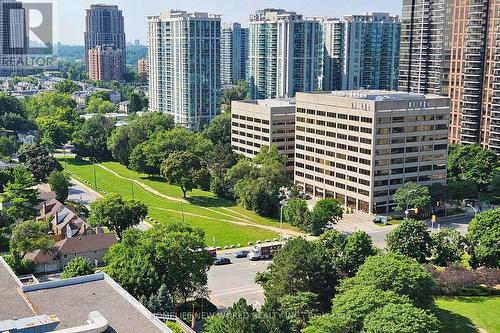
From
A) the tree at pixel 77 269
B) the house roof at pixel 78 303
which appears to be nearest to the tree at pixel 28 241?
the tree at pixel 77 269

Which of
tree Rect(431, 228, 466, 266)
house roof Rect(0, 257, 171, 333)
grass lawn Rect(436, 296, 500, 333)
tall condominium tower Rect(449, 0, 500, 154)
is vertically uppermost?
tall condominium tower Rect(449, 0, 500, 154)

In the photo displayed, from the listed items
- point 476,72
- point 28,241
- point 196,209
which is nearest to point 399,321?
point 28,241

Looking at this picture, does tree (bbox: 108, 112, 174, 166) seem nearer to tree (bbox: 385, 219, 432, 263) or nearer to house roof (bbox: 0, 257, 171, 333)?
tree (bbox: 385, 219, 432, 263)

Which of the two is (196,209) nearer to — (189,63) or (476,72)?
(476,72)

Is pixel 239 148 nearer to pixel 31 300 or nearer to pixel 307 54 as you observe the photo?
pixel 307 54

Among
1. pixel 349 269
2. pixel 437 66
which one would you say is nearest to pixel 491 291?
pixel 349 269

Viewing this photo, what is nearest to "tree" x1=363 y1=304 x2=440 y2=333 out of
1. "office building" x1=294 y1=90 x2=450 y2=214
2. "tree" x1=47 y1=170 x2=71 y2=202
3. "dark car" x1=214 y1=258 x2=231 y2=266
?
"dark car" x1=214 y1=258 x2=231 y2=266

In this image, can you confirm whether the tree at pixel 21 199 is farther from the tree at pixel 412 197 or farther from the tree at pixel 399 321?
the tree at pixel 399 321
